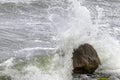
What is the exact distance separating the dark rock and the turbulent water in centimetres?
15

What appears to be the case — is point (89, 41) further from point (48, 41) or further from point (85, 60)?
point (48, 41)

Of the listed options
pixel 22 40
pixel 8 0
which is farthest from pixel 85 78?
pixel 8 0

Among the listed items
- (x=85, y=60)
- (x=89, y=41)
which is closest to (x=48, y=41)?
(x=89, y=41)

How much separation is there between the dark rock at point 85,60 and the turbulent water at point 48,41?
0.48 feet

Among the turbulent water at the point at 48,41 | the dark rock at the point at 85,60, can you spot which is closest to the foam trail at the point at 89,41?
the turbulent water at the point at 48,41

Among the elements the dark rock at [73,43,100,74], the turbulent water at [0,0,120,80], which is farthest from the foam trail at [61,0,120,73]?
the dark rock at [73,43,100,74]

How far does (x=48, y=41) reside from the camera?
12.0 meters

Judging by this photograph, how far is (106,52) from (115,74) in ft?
3.89

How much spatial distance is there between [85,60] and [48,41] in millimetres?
2679

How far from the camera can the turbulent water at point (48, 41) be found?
30.6 ft

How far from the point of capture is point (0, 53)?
406 inches

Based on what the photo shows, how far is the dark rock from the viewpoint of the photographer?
9477mm

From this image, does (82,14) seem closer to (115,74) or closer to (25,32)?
(115,74)

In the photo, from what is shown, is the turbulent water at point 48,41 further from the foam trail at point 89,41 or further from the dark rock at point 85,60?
the dark rock at point 85,60
